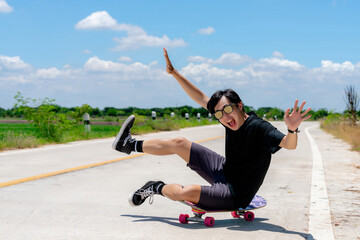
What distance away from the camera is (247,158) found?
444 centimetres

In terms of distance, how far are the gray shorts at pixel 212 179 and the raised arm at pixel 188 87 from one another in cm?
56

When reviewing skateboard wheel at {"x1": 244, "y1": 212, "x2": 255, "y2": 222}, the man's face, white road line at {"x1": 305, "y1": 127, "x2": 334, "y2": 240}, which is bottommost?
white road line at {"x1": 305, "y1": 127, "x2": 334, "y2": 240}

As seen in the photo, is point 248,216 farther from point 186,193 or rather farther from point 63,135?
point 63,135

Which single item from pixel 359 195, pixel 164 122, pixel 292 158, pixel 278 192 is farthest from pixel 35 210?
pixel 164 122

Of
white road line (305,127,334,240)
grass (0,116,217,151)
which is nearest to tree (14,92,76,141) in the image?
grass (0,116,217,151)

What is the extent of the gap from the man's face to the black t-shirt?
0.20 feet

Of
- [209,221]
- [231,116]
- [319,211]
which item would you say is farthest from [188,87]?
[319,211]

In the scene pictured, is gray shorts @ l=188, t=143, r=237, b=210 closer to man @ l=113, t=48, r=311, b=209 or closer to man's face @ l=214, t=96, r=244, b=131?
man @ l=113, t=48, r=311, b=209

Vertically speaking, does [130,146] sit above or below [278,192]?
above

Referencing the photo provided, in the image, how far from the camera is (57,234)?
4.19 metres

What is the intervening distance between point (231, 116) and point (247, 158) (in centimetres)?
44

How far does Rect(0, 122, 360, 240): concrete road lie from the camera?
4.29 meters

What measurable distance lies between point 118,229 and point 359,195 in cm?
353

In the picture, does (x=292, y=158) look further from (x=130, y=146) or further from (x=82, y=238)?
(x=82, y=238)
